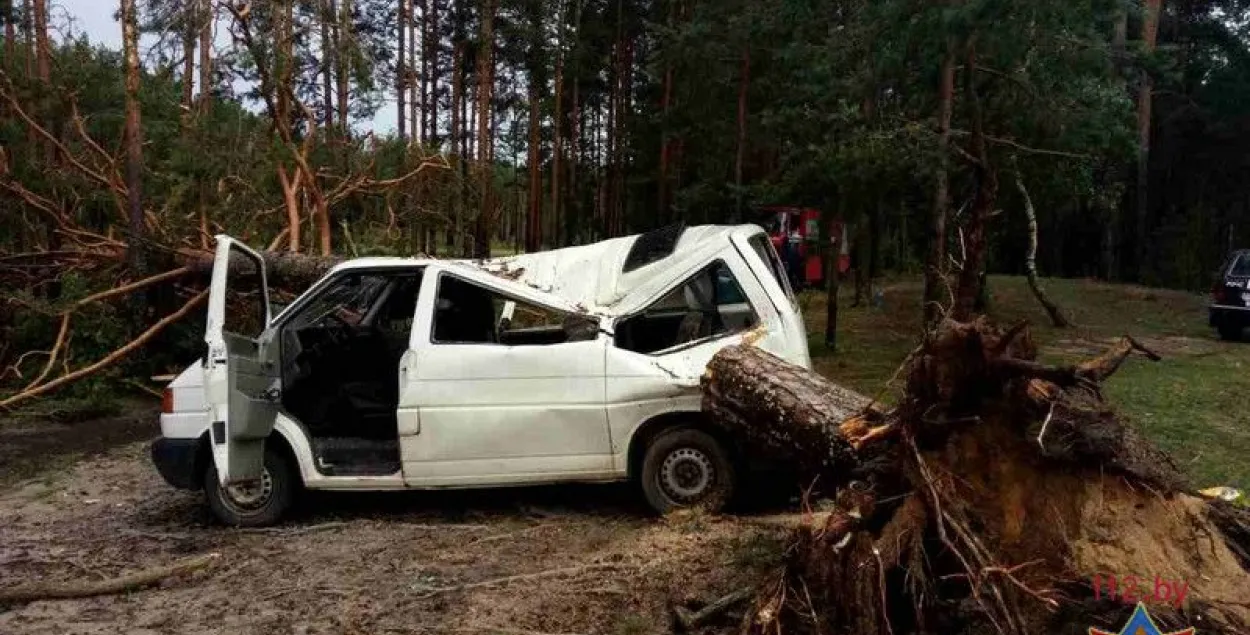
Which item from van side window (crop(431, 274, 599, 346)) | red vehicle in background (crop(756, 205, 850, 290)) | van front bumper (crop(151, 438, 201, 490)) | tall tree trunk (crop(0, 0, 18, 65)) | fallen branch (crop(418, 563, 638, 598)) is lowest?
fallen branch (crop(418, 563, 638, 598))

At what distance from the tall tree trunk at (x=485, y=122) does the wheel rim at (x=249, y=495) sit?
14956 millimetres

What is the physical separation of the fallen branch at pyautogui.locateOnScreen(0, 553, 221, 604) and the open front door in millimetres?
702

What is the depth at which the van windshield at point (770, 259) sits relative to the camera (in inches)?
265

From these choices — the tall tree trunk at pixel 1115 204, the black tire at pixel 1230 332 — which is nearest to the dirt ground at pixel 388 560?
the tall tree trunk at pixel 1115 204

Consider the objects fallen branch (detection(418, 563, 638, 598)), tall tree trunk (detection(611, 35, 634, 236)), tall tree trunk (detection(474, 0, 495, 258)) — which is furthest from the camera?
tall tree trunk (detection(611, 35, 634, 236))

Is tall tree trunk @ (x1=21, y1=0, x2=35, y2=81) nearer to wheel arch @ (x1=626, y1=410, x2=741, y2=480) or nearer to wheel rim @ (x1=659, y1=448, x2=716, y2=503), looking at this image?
wheel arch @ (x1=626, y1=410, x2=741, y2=480)

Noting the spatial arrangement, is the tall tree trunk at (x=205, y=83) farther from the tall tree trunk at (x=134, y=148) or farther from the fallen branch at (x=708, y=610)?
the fallen branch at (x=708, y=610)

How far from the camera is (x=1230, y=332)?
1642cm

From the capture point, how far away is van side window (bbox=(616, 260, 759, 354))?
6.46 m

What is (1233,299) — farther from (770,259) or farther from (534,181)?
(534,181)

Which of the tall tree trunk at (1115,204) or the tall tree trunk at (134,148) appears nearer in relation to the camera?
the tall tree trunk at (1115,204)

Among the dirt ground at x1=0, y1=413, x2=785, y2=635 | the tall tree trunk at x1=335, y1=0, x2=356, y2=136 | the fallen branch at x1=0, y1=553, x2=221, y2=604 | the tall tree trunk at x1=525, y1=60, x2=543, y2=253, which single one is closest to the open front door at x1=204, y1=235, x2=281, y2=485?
the dirt ground at x1=0, y1=413, x2=785, y2=635

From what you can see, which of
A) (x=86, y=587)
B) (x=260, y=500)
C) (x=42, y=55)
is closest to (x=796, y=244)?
(x=42, y=55)

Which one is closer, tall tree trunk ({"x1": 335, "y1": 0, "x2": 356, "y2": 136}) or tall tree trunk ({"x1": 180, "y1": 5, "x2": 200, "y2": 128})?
tall tree trunk ({"x1": 180, "y1": 5, "x2": 200, "y2": 128})
